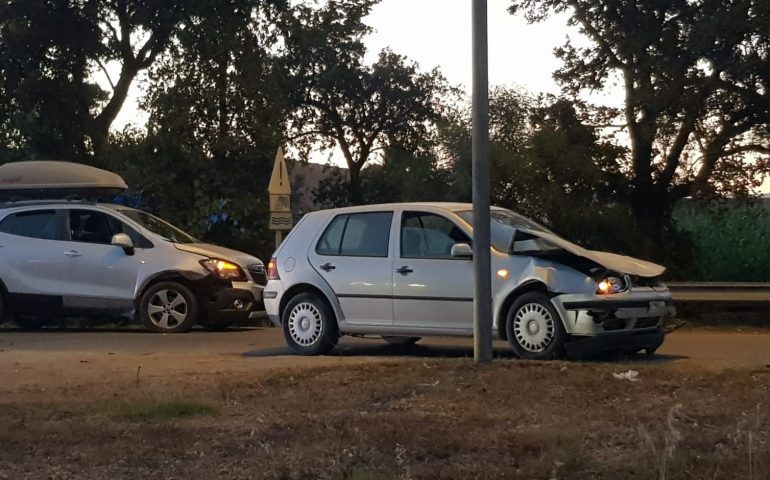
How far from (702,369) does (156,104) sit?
13838mm

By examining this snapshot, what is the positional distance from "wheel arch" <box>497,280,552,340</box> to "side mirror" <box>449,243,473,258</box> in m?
0.55

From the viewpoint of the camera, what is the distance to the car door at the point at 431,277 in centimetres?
1109

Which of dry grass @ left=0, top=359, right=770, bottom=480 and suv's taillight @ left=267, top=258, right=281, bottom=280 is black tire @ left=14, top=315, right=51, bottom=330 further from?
dry grass @ left=0, top=359, right=770, bottom=480

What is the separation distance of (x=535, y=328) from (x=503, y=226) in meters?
1.18

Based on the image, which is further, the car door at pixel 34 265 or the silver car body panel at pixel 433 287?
the car door at pixel 34 265

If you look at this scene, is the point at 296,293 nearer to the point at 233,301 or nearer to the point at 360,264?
the point at 360,264

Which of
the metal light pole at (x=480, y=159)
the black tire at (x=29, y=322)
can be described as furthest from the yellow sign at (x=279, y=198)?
the metal light pole at (x=480, y=159)

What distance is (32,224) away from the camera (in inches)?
615

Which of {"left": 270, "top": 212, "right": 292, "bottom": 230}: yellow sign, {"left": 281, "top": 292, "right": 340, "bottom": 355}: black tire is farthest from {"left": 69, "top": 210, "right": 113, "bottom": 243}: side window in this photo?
{"left": 281, "top": 292, "right": 340, "bottom": 355}: black tire

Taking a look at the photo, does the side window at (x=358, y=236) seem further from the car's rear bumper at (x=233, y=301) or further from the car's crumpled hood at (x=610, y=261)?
the car's rear bumper at (x=233, y=301)

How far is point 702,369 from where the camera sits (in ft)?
31.6

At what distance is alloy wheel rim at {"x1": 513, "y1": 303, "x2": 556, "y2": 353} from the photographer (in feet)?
35.0

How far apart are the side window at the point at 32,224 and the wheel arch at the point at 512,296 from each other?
7209 millimetres

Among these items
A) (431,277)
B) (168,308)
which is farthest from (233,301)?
(431,277)
